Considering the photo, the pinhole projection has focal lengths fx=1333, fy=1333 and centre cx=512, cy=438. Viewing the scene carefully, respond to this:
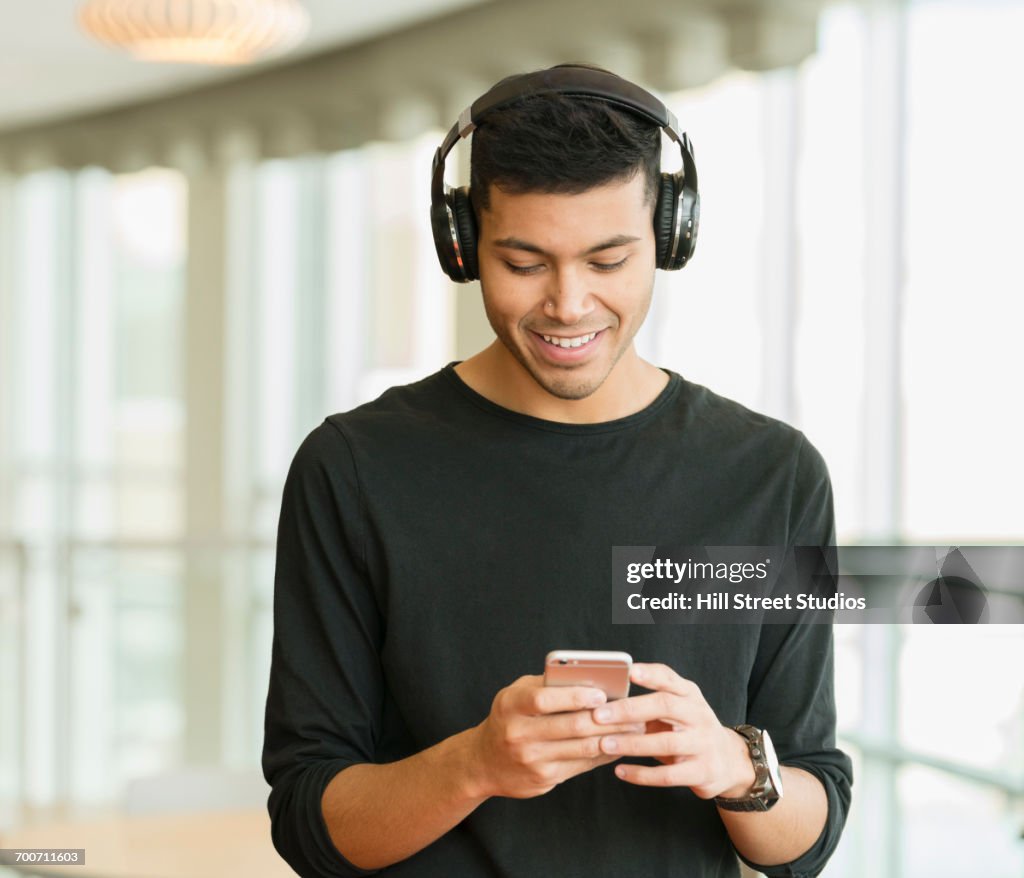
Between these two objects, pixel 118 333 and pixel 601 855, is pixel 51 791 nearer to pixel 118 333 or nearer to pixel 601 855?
pixel 118 333

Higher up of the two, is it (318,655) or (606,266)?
(606,266)

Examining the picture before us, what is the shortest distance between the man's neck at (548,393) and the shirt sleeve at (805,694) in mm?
173

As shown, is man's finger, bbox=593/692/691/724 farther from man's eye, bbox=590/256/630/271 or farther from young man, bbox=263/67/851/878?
man's eye, bbox=590/256/630/271

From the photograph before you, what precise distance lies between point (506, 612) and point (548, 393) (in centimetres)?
21

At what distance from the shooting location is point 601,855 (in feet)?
3.87

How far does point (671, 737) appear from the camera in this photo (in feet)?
3.40

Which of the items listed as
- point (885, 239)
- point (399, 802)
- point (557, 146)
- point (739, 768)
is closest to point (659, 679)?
point (739, 768)

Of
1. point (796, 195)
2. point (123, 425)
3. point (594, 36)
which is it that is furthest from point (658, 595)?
point (123, 425)

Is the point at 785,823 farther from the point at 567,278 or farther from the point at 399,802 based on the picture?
the point at 567,278

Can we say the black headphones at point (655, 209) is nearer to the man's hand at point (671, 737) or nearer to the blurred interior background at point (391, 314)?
the man's hand at point (671, 737)

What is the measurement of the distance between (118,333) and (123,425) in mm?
550

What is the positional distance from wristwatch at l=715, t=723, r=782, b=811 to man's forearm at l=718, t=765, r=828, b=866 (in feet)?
0.05

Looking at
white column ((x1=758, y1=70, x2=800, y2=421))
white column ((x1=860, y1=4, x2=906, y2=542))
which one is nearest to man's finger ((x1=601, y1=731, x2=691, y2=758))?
white column ((x1=860, y1=4, x2=906, y2=542))

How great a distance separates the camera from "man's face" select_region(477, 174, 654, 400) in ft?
3.79
